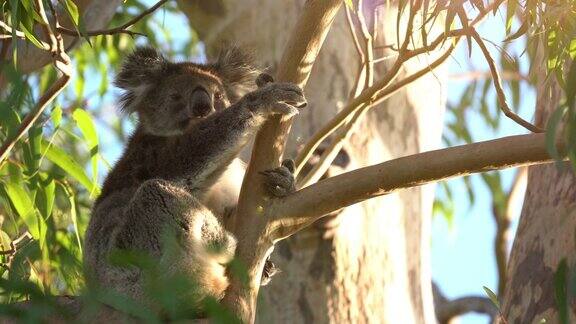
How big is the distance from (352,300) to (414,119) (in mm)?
884

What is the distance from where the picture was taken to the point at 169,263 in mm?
2951

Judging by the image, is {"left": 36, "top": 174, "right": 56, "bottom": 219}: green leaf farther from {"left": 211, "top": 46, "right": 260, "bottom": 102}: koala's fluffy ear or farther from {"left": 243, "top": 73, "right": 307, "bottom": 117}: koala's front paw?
{"left": 243, "top": 73, "right": 307, "bottom": 117}: koala's front paw

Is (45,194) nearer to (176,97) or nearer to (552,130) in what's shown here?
(176,97)

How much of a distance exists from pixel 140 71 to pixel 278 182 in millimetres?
1666

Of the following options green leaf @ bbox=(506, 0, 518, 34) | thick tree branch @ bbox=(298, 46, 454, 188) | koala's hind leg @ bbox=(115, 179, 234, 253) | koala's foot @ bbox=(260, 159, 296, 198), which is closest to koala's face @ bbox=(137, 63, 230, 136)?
koala's hind leg @ bbox=(115, 179, 234, 253)

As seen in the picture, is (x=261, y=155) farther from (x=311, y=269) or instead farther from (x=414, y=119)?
(x=414, y=119)

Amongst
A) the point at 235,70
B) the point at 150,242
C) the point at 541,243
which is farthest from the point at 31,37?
the point at 541,243

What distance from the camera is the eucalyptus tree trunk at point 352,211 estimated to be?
4.06 meters

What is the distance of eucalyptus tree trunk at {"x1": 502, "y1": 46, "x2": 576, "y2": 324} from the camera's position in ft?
11.3

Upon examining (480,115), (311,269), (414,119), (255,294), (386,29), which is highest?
(480,115)

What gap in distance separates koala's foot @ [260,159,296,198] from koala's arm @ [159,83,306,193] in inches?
8.8

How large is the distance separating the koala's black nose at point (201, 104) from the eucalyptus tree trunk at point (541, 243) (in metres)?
1.26

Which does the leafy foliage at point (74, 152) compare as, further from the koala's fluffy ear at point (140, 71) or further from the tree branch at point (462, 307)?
the tree branch at point (462, 307)

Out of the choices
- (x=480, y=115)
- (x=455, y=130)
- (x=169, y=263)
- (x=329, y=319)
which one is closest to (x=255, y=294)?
(x=169, y=263)
